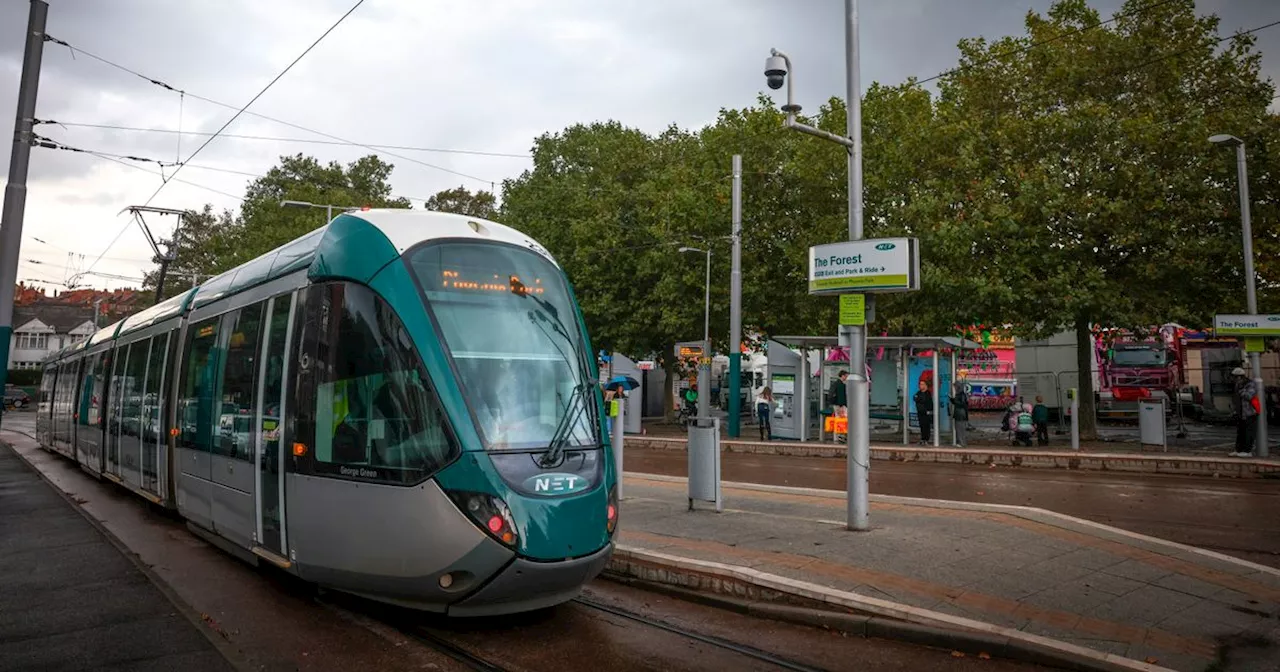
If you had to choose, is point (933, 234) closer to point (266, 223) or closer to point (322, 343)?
point (322, 343)

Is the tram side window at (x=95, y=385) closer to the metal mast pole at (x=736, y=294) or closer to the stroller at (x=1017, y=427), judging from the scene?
the metal mast pole at (x=736, y=294)

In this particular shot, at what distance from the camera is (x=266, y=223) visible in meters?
50.8

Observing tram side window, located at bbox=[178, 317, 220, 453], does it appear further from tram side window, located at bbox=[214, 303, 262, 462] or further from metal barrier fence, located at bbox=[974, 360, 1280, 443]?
metal barrier fence, located at bbox=[974, 360, 1280, 443]

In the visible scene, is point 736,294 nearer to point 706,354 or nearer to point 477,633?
point 706,354

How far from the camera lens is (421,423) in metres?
5.75

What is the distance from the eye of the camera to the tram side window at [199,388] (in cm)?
880

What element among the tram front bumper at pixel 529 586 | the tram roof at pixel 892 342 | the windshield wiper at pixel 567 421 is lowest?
the tram front bumper at pixel 529 586

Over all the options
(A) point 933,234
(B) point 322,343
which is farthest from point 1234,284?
(B) point 322,343

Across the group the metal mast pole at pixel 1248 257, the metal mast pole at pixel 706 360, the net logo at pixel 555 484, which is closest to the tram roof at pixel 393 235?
the net logo at pixel 555 484

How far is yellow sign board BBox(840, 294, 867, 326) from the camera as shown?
9781 mm

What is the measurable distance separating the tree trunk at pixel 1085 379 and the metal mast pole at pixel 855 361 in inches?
609

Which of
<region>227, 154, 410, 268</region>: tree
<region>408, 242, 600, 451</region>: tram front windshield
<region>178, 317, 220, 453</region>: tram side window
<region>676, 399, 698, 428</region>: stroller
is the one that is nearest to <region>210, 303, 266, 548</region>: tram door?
<region>178, 317, 220, 453</region>: tram side window

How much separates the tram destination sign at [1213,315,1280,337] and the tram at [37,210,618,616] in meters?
18.1

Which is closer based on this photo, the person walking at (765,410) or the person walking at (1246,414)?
the person walking at (1246,414)
